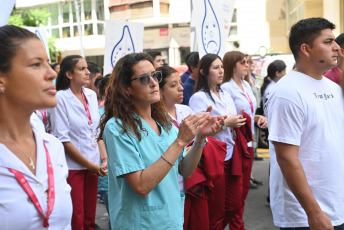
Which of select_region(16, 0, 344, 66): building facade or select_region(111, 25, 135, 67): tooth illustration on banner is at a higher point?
select_region(16, 0, 344, 66): building facade

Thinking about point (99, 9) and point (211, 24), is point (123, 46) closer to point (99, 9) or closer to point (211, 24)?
point (211, 24)

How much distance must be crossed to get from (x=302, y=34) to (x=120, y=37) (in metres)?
4.79

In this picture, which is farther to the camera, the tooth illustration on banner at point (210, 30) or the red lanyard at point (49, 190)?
the tooth illustration on banner at point (210, 30)

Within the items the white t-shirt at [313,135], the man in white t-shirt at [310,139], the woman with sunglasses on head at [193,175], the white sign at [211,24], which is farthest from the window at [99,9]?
the white t-shirt at [313,135]

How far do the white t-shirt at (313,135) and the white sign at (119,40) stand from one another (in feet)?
15.4

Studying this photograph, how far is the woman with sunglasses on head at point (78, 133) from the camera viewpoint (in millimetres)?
4723

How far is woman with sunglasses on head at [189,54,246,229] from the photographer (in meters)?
4.73

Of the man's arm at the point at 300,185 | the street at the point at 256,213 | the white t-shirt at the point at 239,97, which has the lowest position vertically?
the street at the point at 256,213

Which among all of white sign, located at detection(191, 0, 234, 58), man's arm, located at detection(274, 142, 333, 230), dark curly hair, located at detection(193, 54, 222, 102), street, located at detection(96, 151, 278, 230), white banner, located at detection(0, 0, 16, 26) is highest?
white sign, located at detection(191, 0, 234, 58)

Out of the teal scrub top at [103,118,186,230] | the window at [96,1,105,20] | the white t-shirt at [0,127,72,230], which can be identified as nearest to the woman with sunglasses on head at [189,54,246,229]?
the teal scrub top at [103,118,186,230]

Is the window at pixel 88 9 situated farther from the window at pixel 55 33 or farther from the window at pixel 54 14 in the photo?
the window at pixel 54 14

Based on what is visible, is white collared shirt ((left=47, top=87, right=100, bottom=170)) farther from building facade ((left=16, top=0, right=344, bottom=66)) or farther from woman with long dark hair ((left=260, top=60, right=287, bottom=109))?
building facade ((left=16, top=0, right=344, bottom=66))

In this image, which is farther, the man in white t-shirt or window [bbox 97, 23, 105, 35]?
window [bbox 97, 23, 105, 35]

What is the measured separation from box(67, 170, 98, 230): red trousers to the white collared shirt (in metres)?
0.11
